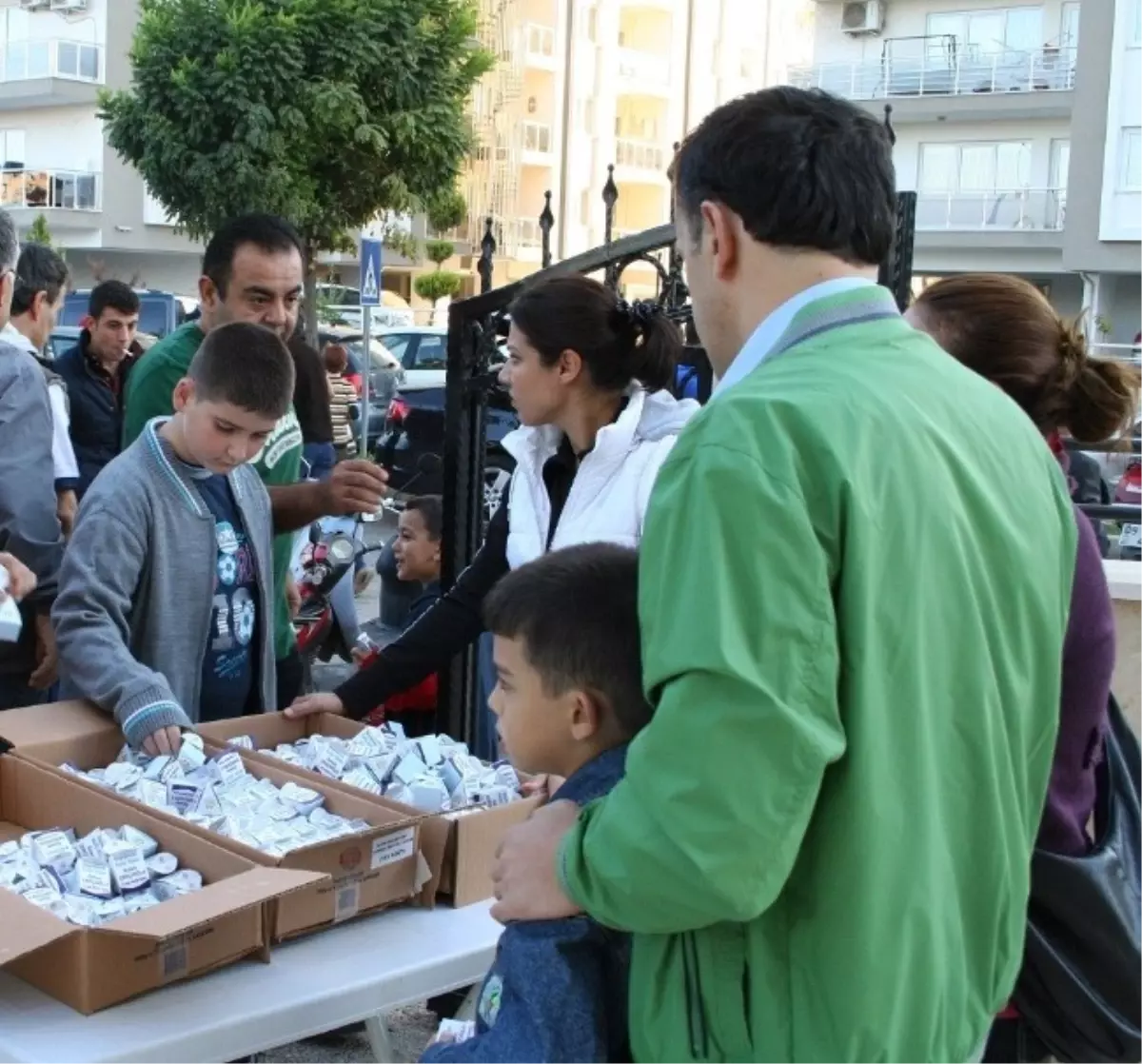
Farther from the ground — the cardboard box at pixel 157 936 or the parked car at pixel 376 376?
the cardboard box at pixel 157 936

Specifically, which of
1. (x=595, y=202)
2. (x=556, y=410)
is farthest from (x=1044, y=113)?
(x=556, y=410)

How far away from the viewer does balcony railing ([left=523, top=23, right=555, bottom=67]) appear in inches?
1602

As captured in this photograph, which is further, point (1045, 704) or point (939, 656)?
point (1045, 704)

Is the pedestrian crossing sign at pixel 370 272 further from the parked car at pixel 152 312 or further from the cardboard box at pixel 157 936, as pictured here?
the cardboard box at pixel 157 936

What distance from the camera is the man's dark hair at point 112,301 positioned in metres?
6.98

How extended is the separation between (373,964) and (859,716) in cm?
108

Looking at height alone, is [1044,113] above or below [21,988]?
above

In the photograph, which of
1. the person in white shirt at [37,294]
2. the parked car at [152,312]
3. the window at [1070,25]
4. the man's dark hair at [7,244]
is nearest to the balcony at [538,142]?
the window at [1070,25]

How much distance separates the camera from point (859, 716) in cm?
126

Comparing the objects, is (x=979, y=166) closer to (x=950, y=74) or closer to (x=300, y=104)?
(x=950, y=74)

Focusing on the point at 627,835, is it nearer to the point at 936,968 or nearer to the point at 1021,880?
the point at 936,968

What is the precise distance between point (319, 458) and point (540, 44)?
127 feet

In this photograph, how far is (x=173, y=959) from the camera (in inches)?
75.7

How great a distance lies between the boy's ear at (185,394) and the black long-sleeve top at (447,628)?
2.08 ft
